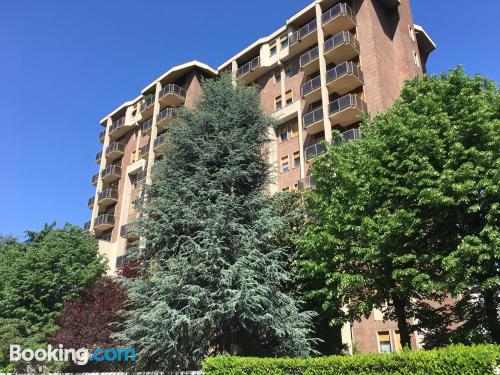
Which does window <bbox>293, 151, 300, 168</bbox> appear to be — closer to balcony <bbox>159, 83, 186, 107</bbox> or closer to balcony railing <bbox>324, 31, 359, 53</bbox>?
balcony railing <bbox>324, 31, 359, 53</bbox>

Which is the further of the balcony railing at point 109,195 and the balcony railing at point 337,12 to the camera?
the balcony railing at point 109,195

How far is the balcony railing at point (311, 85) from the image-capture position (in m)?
29.1

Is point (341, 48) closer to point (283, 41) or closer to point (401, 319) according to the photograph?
point (283, 41)

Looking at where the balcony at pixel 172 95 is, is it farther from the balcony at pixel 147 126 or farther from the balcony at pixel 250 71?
the balcony at pixel 250 71

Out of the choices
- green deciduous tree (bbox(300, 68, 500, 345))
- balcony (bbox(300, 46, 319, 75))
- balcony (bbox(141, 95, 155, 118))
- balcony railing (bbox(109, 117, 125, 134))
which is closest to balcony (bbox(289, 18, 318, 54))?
balcony (bbox(300, 46, 319, 75))

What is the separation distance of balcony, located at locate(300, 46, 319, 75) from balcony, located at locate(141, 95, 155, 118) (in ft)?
56.3

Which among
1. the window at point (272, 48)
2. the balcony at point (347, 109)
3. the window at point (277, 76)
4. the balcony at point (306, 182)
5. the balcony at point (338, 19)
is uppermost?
the window at point (272, 48)

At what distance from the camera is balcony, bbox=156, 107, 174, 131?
38125 mm

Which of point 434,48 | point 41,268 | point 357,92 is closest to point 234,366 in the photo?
point 41,268

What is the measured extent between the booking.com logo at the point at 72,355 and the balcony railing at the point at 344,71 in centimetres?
2145

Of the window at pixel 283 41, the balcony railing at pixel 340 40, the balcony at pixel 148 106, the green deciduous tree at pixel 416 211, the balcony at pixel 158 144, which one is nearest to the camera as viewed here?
the green deciduous tree at pixel 416 211

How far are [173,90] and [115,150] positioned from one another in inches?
428

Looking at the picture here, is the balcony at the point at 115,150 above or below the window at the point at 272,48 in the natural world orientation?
below

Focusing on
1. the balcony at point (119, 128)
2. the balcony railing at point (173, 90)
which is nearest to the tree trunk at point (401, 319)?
the balcony railing at point (173, 90)
